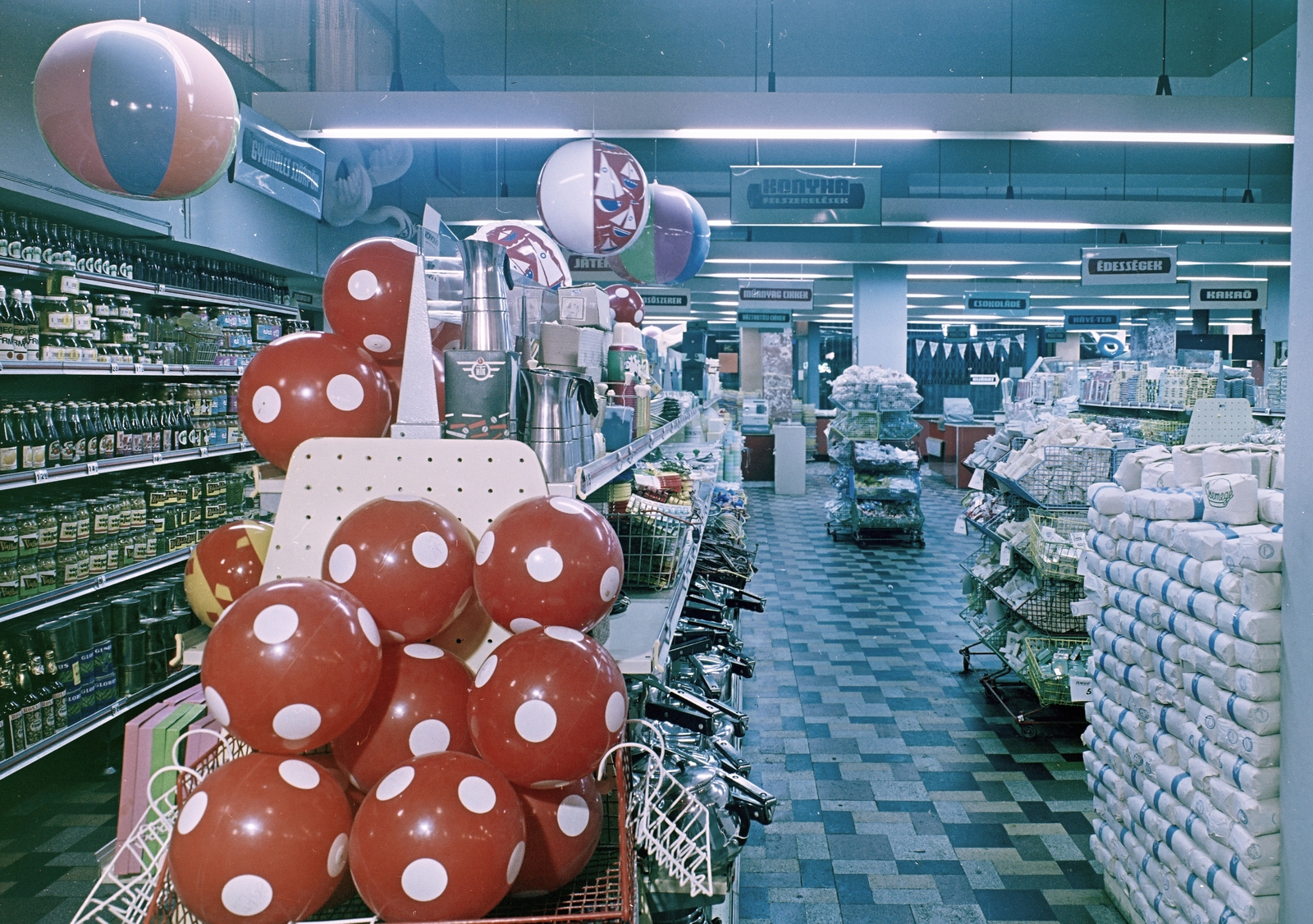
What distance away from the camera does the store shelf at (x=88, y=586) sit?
378 centimetres

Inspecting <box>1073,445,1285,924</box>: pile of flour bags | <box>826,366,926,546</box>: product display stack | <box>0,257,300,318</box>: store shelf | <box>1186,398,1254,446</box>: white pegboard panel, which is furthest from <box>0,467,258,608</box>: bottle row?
<box>826,366,926,546</box>: product display stack

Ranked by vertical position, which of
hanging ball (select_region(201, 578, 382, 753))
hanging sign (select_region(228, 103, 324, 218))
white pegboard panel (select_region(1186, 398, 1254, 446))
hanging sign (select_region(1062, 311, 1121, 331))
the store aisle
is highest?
hanging sign (select_region(1062, 311, 1121, 331))

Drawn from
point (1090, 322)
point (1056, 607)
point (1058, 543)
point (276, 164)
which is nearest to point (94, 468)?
point (276, 164)

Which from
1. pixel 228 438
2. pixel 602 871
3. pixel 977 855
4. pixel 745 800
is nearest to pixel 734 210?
pixel 228 438

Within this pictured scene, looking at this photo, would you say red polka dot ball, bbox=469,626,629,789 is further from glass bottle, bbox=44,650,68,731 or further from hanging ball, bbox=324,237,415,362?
glass bottle, bbox=44,650,68,731

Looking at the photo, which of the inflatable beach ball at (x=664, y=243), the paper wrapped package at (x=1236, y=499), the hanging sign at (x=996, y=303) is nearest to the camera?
the paper wrapped package at (x=1236, y=499)

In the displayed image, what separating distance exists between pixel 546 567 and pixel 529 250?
2556mm

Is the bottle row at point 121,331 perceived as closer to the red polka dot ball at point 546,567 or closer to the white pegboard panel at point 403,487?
the white pegboard panel at point 403,487

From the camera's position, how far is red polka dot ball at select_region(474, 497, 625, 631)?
1594mm

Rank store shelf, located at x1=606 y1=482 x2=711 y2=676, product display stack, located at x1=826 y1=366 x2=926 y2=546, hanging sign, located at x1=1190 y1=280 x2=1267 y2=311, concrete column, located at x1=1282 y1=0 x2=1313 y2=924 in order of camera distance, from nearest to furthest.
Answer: store shelf, located at x1=606 y1=482 x2=711 y2=676
concrete column, located at x1=1282 y1=0 x2=1313 y2=924
product display stack, located at x1=826 y1=366 x2=926 y2=546
hanging sign, located at x1=1190 y1=280 x2=1267 y2=311

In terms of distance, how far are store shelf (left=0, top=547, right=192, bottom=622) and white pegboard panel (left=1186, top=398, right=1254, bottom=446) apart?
561cm

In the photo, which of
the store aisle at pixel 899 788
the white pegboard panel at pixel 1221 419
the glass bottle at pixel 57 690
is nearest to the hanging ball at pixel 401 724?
the store aisle at pixel 899 788

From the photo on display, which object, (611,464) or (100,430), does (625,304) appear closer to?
(611,464)

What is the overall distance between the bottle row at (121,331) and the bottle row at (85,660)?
1175 millimetres
